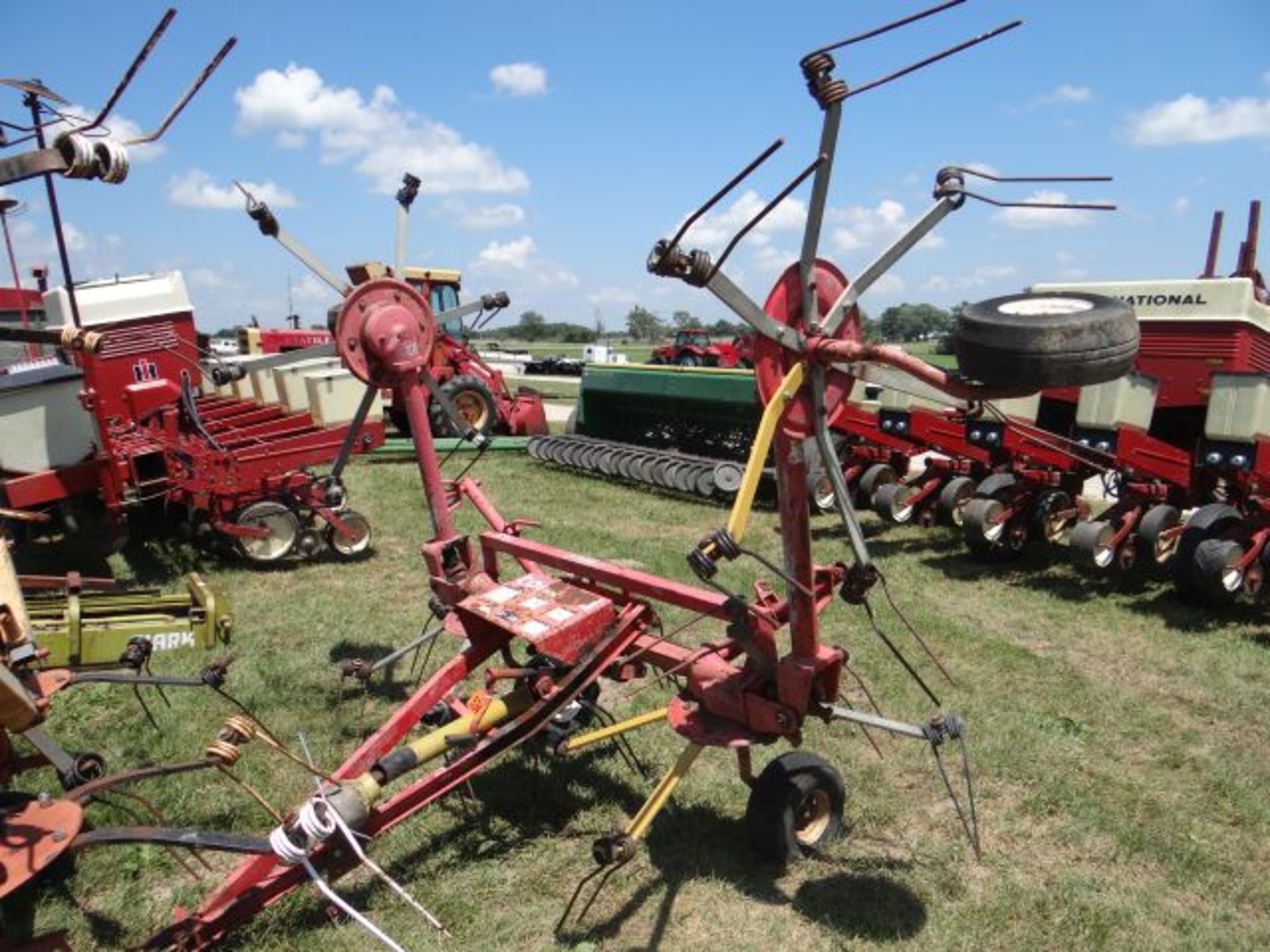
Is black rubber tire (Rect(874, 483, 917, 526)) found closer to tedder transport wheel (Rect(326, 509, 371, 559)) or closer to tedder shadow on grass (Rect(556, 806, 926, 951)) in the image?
tedder transport wheel (Rect(326, 509, 371, 559))

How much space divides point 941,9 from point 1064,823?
3.47 m

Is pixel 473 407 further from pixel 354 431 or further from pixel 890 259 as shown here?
pixel 890 259

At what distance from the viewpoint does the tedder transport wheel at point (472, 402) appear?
13594 millimetres

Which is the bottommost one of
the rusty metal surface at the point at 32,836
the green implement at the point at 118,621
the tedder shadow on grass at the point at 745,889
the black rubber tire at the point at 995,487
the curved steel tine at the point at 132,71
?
the tedder shadow on grass at the point at 745,889

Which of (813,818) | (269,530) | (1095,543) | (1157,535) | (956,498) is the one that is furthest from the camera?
(956,498)

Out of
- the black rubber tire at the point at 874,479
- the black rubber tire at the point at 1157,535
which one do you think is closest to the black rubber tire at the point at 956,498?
the black rubber tire at the point at 874,479

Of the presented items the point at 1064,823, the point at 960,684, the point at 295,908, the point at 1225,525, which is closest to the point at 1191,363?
the point at 1225,525

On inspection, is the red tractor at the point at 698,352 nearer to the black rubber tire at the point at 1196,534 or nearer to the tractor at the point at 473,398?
the tractor at the point at 473,398

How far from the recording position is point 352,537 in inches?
321

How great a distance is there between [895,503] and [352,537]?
531 cm

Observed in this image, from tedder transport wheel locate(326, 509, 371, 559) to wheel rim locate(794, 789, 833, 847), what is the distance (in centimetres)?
554

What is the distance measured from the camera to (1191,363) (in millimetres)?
7652

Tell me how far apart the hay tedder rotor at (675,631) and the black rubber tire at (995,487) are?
13.5 feet

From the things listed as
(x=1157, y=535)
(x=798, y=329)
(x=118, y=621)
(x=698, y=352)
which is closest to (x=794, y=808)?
(x=798, y=329)
